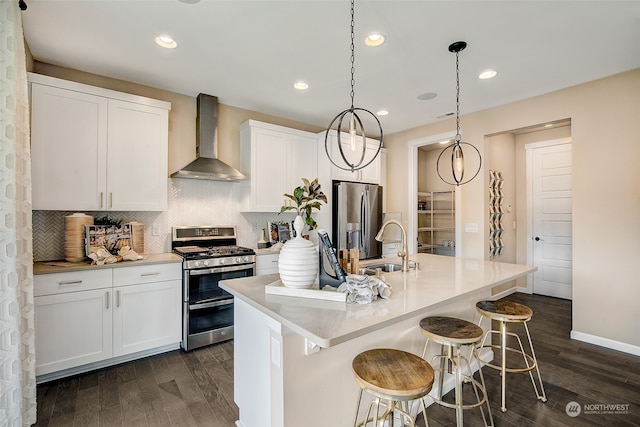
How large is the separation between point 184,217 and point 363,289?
8.97 feet

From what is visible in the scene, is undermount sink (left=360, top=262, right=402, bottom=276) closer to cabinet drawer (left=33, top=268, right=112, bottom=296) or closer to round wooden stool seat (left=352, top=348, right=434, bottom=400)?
round wooden stool seat (left=352, top=348, right=434, bottom=400)

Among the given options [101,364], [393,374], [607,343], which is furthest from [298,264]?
[607,343]

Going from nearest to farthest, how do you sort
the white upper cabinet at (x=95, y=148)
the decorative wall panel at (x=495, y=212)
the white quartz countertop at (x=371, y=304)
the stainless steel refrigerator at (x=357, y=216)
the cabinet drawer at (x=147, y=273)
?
the white quartz countertop at (x=371, y=304) < the white upper cabinet at (x=95, y=148) < the cabinet drawer at (x=147, y=273) < the stainless steel refrigerator at (x=357, y=216) < the decorative wall panel at (x=495, y=212)

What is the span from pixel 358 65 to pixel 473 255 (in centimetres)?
292

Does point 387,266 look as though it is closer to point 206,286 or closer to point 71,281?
point 206,286

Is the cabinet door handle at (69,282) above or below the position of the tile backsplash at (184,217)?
below

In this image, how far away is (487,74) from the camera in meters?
2.97

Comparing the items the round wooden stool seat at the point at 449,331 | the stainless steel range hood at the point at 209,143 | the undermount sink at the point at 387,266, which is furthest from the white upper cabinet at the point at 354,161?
the round wooden stool seat at the point at 449,331

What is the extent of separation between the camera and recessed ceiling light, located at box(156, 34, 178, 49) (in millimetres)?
2359

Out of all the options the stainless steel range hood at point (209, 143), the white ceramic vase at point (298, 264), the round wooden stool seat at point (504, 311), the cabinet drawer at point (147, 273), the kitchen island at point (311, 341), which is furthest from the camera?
the stainless steel range hood at point (209, 143)

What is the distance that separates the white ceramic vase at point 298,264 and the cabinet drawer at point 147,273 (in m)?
1.78

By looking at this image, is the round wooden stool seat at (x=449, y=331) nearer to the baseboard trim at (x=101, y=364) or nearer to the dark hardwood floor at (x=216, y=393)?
the dark hardwood floor at (x=216, y=393)

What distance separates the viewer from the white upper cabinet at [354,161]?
4.28 meters

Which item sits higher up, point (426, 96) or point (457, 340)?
point (426, 96)
